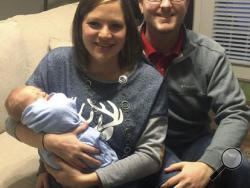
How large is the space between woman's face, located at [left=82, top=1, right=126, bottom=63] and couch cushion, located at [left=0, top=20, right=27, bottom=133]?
0.60 metres

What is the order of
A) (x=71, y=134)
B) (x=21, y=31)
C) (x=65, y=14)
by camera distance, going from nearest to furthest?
1. (x=71, y=134)
2. (x=21, y=31)
3. (x=65, y=14)

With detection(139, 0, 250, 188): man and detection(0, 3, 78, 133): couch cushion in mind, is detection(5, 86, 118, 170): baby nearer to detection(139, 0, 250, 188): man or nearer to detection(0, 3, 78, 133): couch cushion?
detection(139, 0, 250, 188): man

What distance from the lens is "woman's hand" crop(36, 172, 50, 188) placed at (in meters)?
1.47

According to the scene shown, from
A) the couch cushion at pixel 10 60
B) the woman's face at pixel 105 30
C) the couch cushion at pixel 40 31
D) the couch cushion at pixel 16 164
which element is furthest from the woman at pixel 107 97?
the couch cushion at pixel 40 31

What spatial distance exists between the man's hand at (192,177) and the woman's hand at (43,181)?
41cm

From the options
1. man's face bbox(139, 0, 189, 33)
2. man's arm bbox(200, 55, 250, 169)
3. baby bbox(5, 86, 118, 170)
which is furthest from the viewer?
man's face bbox(139, 0, 189, 33)

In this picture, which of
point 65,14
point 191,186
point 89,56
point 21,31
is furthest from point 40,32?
point 191,186

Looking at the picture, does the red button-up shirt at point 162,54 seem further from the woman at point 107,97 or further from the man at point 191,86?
the woman at point 107,97

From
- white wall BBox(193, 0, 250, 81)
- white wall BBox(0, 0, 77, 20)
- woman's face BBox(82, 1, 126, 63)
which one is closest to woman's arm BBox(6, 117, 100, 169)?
woman's face BBox(82, 1, 126, 63)

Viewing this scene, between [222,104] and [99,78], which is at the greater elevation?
[99,78]

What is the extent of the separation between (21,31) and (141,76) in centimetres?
82

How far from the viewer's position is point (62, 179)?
4.42 ft

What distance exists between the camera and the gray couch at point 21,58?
64.6 inches

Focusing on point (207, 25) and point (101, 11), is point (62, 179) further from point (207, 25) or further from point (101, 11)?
point (207, 25)
